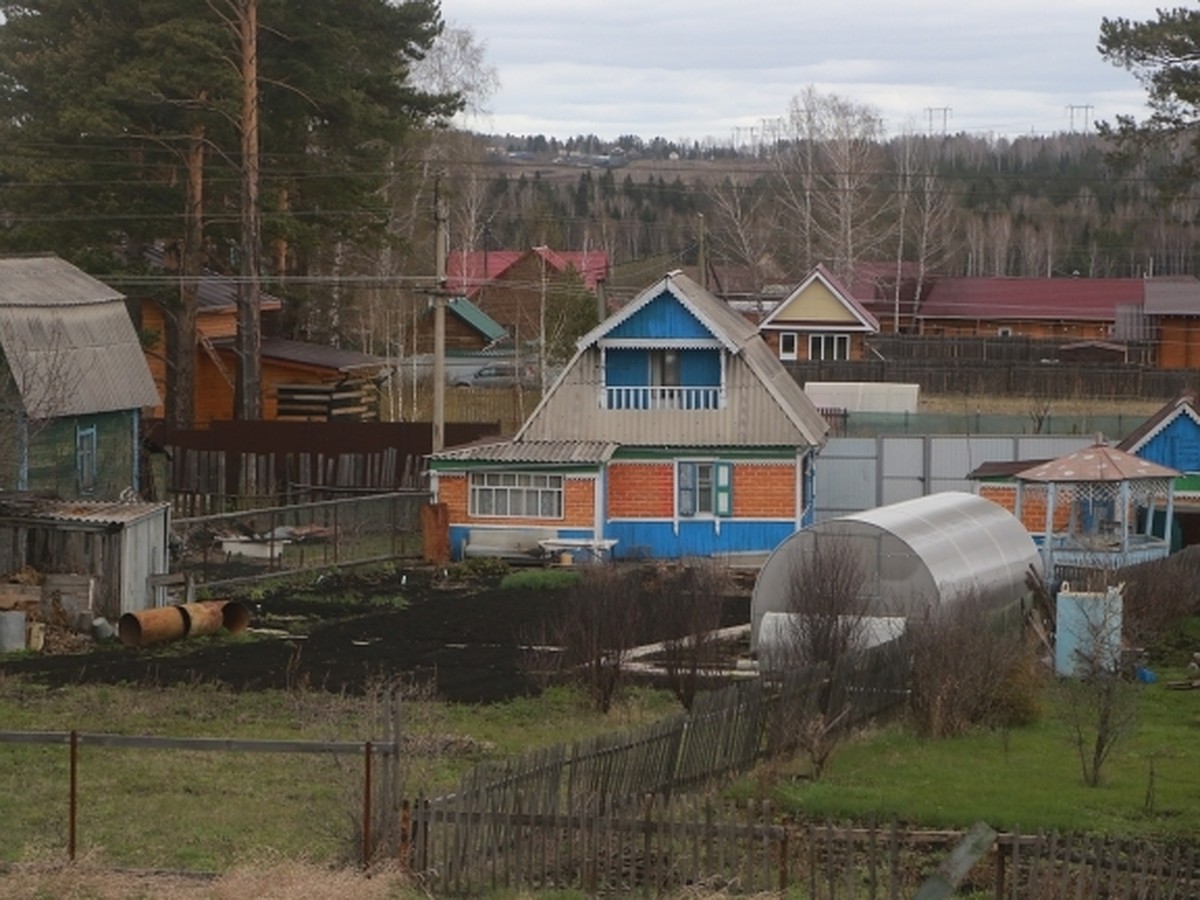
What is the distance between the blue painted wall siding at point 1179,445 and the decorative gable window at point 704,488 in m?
7.63

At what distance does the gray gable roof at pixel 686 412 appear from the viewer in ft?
122

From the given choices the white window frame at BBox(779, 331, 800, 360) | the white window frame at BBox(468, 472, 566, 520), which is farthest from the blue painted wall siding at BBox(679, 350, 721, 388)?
the white window frame at BBox(779, 331, 800, 360)

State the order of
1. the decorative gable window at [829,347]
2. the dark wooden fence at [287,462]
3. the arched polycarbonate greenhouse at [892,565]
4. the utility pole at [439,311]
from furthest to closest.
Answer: the decorative gable window at [829,347], the dark wooden fence at [287,462], the utility pole at [439,311], the arched polycarbonate greenhouse at [892,565]

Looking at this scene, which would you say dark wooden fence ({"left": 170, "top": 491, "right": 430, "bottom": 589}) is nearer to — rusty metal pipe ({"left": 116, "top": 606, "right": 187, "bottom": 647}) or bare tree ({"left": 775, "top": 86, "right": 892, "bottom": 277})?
rusty metal pipe ({"left": 116, "top": 606, "right": 187, "bottom": 647})

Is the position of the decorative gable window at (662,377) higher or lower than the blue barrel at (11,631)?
higher

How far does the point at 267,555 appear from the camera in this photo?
111 ft

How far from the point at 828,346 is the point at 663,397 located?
34.1 m

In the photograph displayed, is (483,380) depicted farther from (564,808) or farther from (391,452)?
(564,808)

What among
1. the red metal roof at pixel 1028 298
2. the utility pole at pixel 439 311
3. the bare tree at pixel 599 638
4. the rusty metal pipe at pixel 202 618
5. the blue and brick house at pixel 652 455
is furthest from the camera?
the red metal roof at pixel 1028 298

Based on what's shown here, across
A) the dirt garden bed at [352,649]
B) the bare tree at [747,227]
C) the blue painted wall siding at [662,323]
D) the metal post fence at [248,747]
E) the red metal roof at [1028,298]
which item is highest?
the bare tree at [747,227]

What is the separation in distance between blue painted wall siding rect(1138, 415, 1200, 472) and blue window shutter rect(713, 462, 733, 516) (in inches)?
297

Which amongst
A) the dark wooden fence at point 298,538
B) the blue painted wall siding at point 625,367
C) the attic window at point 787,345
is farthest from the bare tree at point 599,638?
the attic window at point 787,345

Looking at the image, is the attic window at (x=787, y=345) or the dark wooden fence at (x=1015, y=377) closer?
the dark wooden fence at (x=1015, y=377)

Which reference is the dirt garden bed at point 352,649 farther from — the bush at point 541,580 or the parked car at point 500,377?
the parked car at point 500,377
